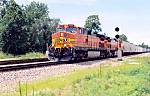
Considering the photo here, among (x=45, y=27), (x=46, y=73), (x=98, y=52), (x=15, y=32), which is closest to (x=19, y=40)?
(x=15, y=32)

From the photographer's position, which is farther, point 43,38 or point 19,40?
point 43,38

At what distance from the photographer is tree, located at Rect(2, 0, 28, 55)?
2645 inches

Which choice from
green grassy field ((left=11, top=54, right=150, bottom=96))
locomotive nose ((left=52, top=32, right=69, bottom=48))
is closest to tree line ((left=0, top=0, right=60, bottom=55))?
locomotive nose ((left=52, top=32, right=69, bottom=48))

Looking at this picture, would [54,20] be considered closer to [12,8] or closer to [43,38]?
[43,38]

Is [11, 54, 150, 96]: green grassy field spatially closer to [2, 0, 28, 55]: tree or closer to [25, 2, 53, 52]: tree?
[2, 0, 28, 55]: tree

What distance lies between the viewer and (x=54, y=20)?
97.1 meters

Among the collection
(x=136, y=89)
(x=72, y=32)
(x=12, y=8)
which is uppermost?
(x=12, y=8)

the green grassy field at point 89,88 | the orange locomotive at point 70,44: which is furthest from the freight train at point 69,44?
the green grassy field at point 89,88

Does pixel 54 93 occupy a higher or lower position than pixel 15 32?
lower

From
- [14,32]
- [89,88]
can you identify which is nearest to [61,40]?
[89,88]

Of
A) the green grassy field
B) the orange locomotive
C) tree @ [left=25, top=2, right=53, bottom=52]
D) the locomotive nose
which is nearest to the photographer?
the green grassy field

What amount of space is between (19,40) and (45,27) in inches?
560

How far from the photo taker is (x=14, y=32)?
229 ft

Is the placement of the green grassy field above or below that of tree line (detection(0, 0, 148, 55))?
below
